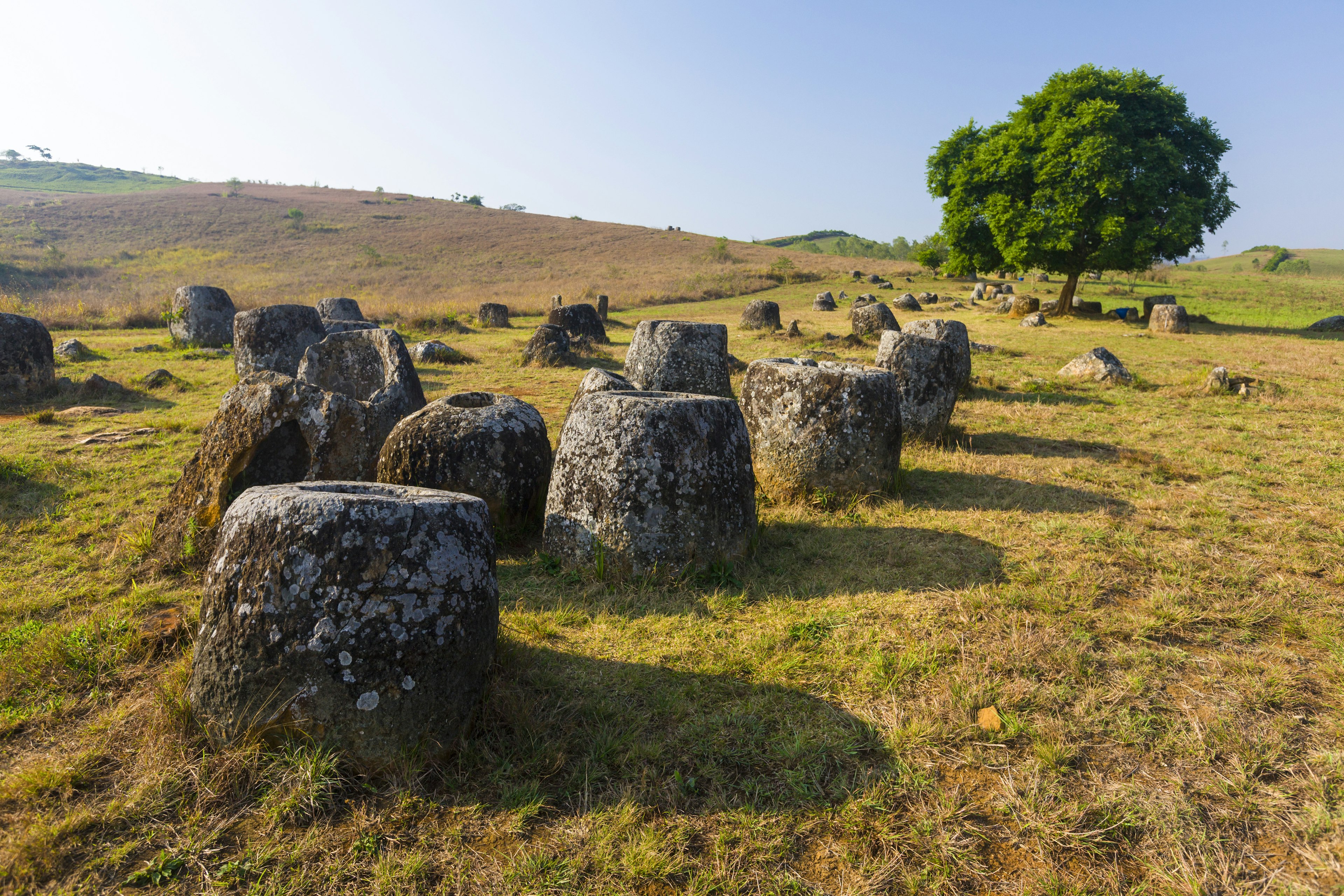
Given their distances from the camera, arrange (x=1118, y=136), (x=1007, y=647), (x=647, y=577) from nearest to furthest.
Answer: (x=1007, y=647)
(x=647, y=577)
(x=1118, y=136)

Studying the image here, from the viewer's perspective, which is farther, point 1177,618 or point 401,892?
point 1177,618

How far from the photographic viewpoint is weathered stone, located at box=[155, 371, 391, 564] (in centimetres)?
524

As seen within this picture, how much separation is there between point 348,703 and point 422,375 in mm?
13083

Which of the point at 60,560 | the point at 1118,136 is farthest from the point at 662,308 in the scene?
the point at 60,560

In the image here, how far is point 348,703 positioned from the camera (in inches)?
112

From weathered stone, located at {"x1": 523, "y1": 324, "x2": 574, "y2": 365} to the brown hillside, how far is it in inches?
457

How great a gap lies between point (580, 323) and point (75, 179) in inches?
4513

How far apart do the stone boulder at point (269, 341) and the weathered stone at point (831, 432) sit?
33.5ft

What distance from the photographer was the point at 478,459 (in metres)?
5.76

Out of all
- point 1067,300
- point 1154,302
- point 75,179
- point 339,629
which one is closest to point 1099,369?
point 339,629

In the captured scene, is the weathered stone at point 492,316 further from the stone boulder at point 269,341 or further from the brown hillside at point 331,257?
the stone boulder at point 269,341

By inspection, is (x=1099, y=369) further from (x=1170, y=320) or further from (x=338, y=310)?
(x=338, y=310)

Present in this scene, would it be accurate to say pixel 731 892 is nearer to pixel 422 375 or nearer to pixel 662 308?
pixel 422 375

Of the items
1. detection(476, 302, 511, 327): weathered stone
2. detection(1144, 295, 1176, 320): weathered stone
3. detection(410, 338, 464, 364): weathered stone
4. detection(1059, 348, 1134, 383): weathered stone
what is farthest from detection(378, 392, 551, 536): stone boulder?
detection(1144, 295, 1176, 320): weathered stone
